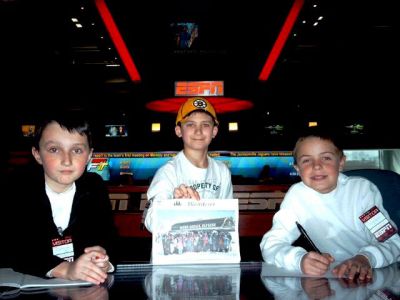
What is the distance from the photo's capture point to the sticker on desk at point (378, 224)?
1.18 m

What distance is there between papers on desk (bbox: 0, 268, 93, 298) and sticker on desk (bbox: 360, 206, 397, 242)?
99cm

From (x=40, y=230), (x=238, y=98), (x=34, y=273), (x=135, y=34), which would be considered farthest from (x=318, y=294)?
(x=238, y=98)

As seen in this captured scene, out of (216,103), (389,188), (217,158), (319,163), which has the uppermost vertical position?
(216,103)

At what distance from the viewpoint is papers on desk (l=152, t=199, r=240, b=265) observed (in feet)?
3.62

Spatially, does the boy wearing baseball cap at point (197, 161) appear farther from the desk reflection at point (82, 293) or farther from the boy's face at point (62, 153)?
the desk reflection at point (82, 293)

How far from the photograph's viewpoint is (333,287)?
32.7 inches

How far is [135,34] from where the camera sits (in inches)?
193

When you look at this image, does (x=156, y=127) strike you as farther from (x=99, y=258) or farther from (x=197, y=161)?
(x=99, y=258)

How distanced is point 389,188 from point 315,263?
0.77 m

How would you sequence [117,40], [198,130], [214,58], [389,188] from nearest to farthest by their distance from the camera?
[389,188], [198,130], [117,40], [214,58]

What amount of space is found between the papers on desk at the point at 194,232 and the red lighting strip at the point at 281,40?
12.1ft

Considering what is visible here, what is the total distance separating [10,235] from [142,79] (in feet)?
18.2

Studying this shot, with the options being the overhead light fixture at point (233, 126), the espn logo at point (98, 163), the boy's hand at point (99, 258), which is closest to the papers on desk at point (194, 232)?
the boy's hand at point (99, 258)

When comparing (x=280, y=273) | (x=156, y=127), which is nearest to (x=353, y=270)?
(x=280, y=273)
